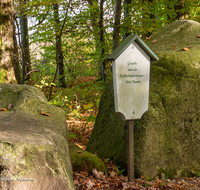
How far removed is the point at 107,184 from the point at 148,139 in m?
0.94

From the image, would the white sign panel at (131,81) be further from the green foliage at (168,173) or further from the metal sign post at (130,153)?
the green foliage at (168,173)

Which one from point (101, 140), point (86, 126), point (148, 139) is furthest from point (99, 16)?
point (148, 139)

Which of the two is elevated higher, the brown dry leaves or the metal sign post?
the metal sign post

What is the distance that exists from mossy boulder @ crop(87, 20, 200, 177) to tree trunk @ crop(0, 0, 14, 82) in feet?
10.9

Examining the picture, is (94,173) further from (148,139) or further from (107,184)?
(148,139)

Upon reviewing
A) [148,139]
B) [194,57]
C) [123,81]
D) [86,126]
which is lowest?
[86,126]

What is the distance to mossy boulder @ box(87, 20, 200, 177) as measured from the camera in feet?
10.3

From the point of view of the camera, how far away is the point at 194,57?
139 inches

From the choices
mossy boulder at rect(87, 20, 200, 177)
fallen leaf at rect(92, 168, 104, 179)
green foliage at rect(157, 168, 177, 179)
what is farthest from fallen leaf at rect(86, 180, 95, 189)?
green foliage at rect(157, 168, 177, 179)

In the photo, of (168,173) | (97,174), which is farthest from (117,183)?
(168,173)

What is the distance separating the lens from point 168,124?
3287 millimetres

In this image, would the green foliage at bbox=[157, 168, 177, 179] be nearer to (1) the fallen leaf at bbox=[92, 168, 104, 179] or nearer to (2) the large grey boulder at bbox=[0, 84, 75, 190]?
(1) the fallen leaf at bbox=[92, 168, 104, 179]

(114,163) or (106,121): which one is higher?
(106,121)

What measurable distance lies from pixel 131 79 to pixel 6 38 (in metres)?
4.08
